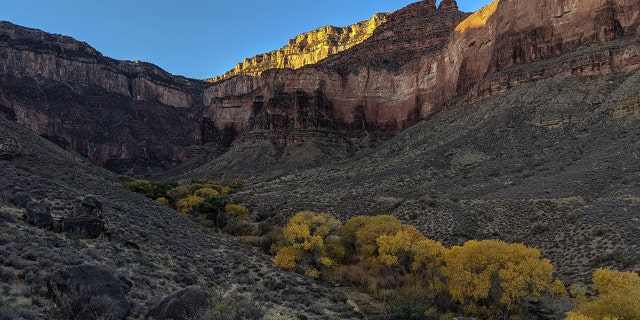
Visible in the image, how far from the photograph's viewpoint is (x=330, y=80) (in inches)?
4547

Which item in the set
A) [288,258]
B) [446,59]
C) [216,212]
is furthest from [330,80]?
[288,258]

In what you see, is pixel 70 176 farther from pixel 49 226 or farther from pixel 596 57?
pixel 596 57

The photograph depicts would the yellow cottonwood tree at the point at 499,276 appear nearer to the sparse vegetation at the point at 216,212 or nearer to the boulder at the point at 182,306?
the boulder at the point at 182,306

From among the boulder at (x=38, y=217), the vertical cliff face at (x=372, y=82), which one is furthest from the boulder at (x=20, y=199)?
the vertical cliff face at (x=372, y=82)

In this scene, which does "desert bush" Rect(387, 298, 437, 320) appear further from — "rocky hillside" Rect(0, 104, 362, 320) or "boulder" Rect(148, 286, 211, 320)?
"boulder" Rect(148, 286, 211, 320)

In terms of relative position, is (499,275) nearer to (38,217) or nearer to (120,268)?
(120,268)

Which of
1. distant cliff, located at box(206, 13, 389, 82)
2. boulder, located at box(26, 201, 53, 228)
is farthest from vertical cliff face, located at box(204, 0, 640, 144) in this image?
boulder, located at box(26, 201, 53, 228)

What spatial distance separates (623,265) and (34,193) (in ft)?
110

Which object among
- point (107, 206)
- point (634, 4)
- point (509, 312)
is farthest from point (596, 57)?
point (107, 206)

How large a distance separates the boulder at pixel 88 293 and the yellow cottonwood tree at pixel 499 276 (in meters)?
17.6

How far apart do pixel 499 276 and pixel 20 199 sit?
81.8ft

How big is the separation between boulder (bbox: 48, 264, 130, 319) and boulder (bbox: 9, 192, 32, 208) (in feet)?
37.0

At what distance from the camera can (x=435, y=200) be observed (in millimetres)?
42656

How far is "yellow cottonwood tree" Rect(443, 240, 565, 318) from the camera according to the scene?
22234 millimetres
